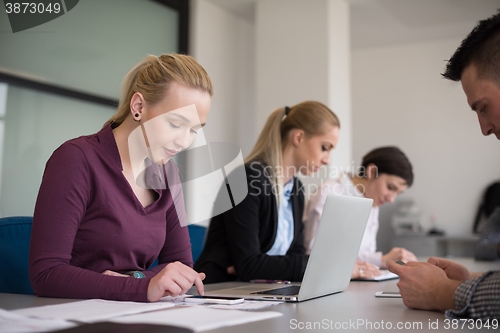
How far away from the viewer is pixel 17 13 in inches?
102

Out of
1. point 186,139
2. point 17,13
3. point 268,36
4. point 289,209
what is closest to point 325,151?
point 289,209

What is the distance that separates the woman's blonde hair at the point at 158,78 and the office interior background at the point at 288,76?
1136 mm

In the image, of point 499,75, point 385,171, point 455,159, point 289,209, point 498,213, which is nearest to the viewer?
point 499,75

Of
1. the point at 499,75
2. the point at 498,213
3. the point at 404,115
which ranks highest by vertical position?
the point at 404,115

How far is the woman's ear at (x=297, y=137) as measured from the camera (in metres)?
1.98

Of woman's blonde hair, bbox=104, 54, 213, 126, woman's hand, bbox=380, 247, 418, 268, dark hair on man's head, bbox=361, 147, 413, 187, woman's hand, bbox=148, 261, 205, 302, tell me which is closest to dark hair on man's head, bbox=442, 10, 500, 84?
woman's blonde hair, bbox=104, 54, 213, 126

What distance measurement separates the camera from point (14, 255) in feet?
4.16

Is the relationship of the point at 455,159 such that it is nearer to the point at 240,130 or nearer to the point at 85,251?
the point at 240,130

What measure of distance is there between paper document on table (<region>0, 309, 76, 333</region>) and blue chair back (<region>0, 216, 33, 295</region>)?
0.61 meters

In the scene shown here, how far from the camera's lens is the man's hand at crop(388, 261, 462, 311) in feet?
2.77

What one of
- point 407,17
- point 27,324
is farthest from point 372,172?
point 407,17

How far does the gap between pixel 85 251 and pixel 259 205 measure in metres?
0.73

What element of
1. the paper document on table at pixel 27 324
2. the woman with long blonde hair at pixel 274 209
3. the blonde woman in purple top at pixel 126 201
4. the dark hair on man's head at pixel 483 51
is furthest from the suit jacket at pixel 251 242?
the paper document on table at pixel 27 324

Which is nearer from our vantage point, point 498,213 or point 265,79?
point 498,213
